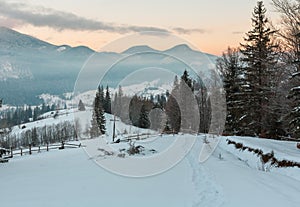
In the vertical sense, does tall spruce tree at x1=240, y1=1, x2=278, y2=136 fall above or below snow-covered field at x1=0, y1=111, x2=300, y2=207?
above

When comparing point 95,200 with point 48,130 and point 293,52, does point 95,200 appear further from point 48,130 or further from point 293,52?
point 48,130

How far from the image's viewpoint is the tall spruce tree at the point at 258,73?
31.8 m

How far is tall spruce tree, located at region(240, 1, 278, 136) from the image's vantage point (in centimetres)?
3175

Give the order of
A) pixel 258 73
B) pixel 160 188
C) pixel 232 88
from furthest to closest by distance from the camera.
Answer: pixel 232 88, pixel 258 73, pixel 160 188

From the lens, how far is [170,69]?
53.0 feet

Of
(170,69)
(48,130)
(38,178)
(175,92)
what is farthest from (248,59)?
(48,130)

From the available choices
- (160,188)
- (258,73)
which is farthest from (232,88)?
(160,188)

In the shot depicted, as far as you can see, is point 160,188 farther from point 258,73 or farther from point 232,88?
point 232,88

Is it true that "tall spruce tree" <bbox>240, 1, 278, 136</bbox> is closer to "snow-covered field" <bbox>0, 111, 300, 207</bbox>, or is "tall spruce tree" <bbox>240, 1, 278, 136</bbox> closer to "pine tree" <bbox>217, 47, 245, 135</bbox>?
"pine tree" <bbox>217, 47, 245, 135</bbox>

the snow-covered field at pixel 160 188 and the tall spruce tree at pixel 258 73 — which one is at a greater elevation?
the tall spruce tree at pixel 258 73

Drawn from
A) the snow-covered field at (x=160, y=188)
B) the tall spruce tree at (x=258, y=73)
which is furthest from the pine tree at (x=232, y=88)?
the snow-covered field at (x=160, y=188)

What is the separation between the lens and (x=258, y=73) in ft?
109

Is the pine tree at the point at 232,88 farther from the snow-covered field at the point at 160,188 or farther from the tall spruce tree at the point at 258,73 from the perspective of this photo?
the snow-covered field at the point at 160,188

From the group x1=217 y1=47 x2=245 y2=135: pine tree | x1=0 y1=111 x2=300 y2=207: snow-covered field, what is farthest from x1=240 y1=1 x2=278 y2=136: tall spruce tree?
x1=0 y1=111 x2=300 y2=207: snow-covered field
